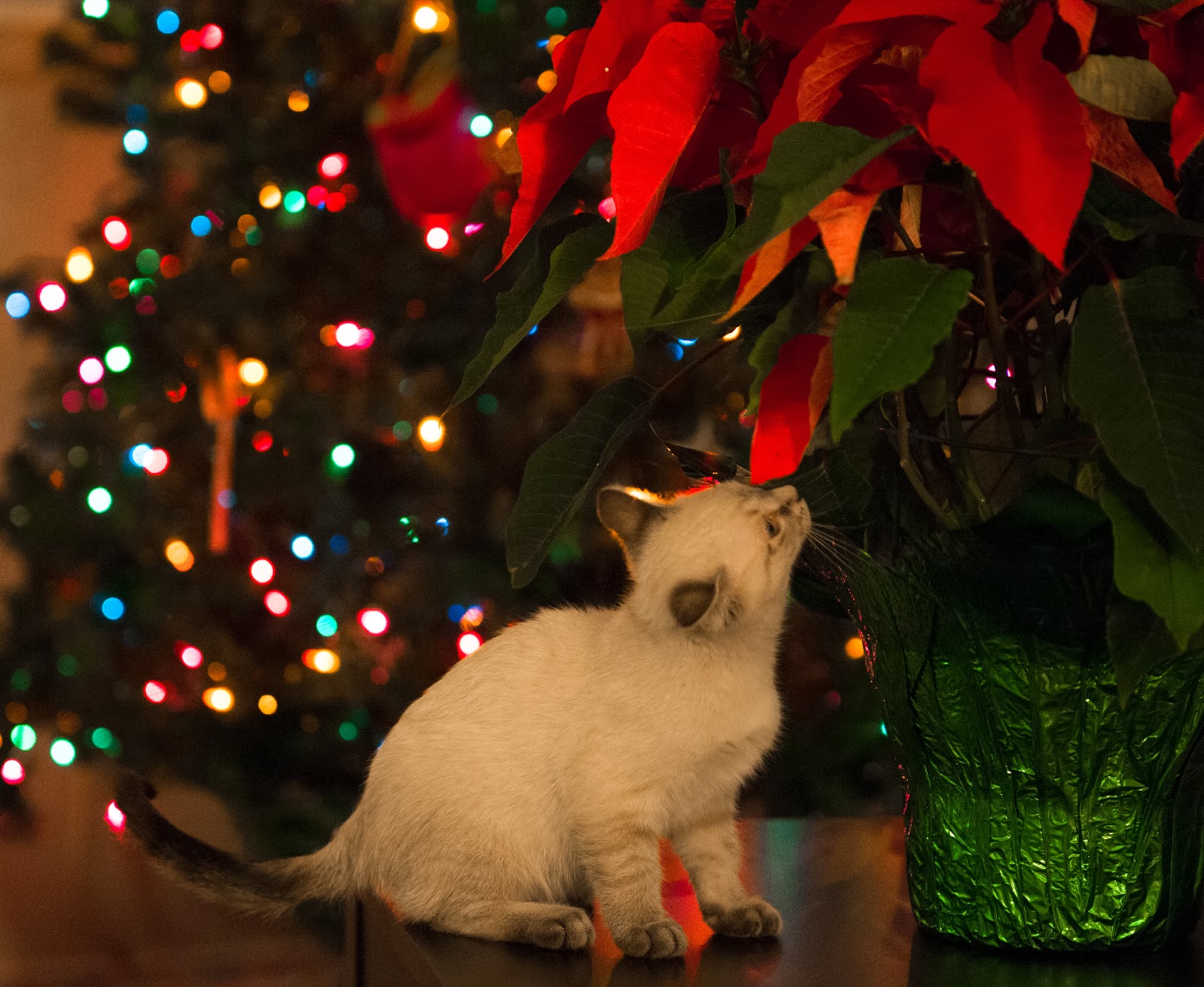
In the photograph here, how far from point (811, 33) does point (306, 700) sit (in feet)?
5.49

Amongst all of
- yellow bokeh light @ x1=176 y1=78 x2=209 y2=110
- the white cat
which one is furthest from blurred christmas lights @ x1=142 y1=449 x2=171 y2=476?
the white cat

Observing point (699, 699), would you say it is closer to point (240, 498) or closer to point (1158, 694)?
point (1158, 694)

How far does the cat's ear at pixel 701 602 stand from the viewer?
61 centimetres

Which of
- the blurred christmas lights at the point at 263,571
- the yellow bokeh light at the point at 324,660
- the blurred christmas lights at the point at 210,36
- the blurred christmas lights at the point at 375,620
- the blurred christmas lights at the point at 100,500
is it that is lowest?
the yellow bokeh light at the point at 324,660

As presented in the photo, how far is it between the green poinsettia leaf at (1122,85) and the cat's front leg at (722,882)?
0.42 meters

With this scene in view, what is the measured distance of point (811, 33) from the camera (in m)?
0.41

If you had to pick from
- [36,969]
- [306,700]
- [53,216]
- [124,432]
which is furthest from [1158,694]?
[53,216]

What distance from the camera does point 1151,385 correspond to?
37cm

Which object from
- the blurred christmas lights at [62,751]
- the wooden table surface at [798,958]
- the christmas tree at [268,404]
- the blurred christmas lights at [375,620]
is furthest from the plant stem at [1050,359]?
the blurred christmas lights at [62,751]

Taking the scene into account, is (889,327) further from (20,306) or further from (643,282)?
(20,306)

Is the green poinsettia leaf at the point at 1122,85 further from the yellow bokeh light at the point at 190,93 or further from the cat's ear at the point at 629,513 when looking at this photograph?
the yellow bokeh light at the point at 190,93

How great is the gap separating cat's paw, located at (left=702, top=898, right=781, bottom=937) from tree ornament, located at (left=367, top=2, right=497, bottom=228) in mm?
1355

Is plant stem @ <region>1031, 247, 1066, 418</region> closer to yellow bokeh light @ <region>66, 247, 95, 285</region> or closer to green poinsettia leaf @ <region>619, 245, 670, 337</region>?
green poinsettia leaf @ <region>619, 245, 670, 337</region>

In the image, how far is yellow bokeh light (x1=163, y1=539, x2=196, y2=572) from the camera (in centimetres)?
194
